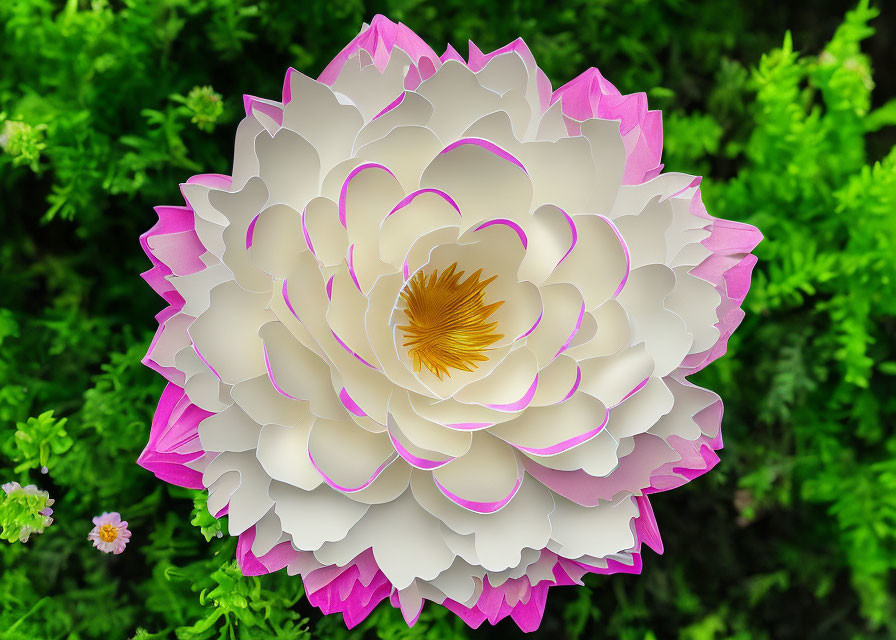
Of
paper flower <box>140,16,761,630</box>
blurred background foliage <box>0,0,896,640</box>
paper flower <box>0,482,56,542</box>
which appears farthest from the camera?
blurred background foliage <box>0,0,896,640</box>

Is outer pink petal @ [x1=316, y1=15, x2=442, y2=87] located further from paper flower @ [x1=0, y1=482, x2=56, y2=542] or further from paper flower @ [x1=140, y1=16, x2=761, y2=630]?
paper flower @ [x1=0, y1=482, x2=56, y2=542]

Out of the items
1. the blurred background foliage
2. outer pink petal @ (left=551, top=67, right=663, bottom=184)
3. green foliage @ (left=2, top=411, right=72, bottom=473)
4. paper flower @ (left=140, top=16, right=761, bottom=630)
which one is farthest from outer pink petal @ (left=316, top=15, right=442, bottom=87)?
green foliage @ (left=2, top=411, right=72, bottom=473)

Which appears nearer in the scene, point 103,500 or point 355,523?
point 355,523

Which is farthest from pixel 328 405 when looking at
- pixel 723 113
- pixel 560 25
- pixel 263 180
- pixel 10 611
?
pixel 723 113

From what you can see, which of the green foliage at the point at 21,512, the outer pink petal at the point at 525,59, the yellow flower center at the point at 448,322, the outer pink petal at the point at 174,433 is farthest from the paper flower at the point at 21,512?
the outer pink petal at the point at 525,59

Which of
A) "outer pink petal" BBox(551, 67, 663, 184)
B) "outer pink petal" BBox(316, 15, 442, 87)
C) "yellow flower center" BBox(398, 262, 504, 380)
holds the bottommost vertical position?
"yellow flower center" BBox(398, 262, 504, 380)

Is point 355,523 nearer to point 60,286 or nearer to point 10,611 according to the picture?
point 10,611

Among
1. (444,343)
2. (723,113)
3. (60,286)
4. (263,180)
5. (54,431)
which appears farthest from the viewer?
(723,113)

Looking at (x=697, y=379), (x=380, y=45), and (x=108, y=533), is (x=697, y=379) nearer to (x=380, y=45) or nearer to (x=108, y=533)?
(x=380, y=45)

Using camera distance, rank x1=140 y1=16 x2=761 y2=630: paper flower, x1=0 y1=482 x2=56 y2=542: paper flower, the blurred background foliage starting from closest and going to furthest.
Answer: x1=140 y1=16 x2=761 y2=630: paper flower
x1=0 y1=482 x2=56 y2=542: paper flower
the blurred background foliage
